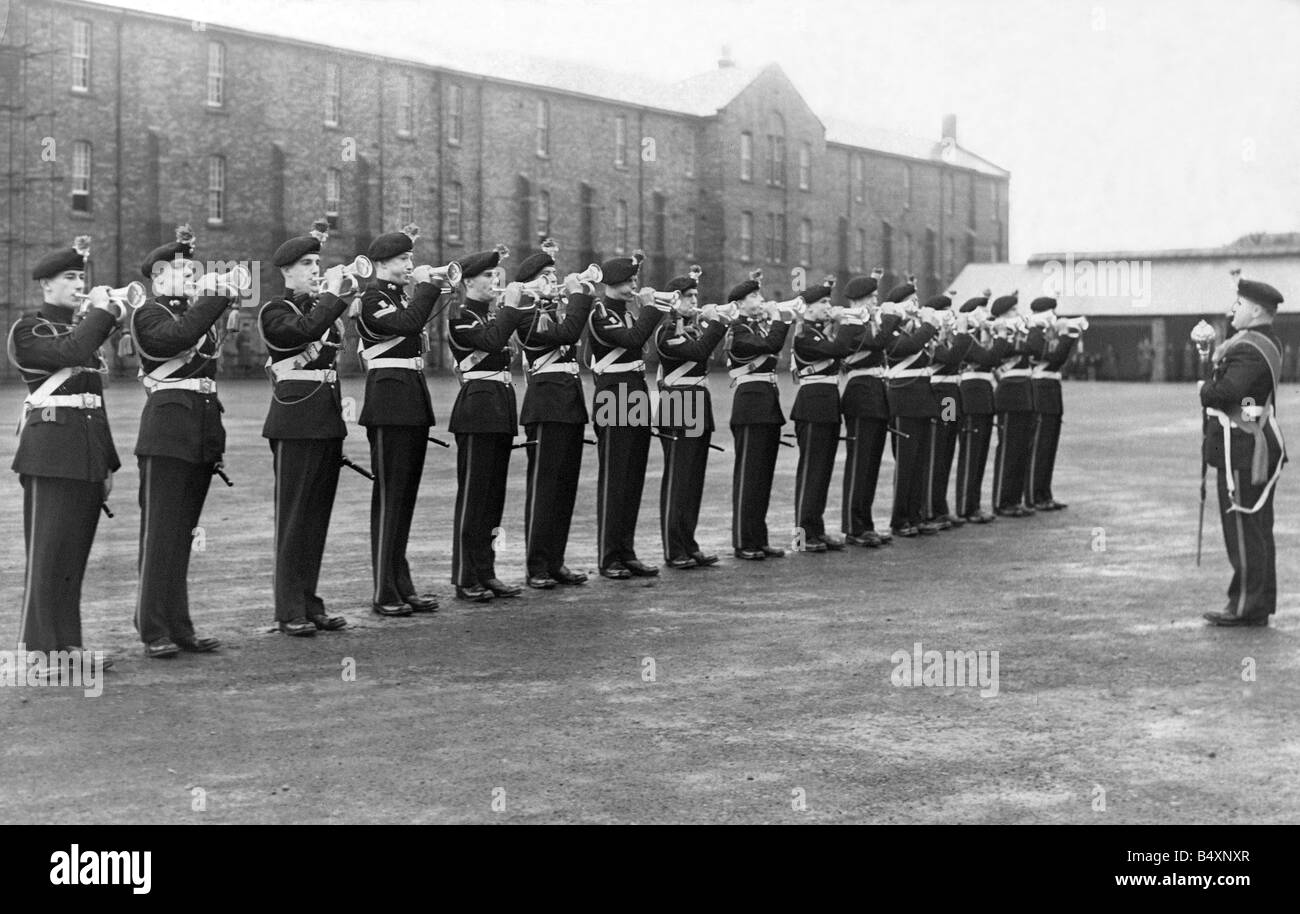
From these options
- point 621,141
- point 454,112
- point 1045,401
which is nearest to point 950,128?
point 621,141

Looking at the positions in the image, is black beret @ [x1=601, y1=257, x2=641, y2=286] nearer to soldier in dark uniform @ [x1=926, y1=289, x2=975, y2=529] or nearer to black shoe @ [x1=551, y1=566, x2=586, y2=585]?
black shoe @ [x1=551, y1=566, x2=586, y2=585]


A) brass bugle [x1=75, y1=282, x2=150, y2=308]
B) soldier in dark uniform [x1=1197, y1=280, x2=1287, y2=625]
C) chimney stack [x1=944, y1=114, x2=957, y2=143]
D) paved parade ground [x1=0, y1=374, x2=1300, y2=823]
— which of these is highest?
chimney stack [x1=944, y1=114, x2=957, y2=143]

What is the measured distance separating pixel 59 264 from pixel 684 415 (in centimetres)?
531

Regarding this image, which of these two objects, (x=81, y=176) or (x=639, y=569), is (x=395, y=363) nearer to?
(x=639, y=569)

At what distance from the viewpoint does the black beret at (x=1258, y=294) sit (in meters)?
9.44

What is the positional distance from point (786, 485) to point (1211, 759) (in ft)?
40.7

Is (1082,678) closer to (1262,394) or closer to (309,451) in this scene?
(1262,394)

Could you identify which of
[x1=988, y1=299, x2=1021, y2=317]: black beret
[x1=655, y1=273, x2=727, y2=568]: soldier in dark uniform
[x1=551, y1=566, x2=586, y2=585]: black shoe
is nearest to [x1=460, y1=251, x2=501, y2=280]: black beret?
[x1=655, y1=273, x2=727, y2=568]: soldier in dark uniform

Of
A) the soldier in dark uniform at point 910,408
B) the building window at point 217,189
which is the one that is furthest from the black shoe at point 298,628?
the building window at point 217,189

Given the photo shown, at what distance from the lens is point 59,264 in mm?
7770

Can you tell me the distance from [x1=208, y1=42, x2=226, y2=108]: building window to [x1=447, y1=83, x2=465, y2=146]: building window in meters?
8.35

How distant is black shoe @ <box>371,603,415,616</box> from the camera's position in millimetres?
9391
